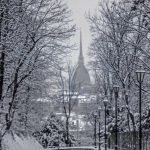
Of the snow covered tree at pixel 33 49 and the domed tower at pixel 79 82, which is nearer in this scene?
the snow covered tree at pixel 33 49

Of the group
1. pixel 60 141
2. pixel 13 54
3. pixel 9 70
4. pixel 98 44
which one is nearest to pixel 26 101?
pixel 98 44

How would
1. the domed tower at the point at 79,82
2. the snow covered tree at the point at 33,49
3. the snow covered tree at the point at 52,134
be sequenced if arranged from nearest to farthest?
1. the snow covered tree at the point at 33,49
2. the snow covered tree at the point at 52,134
3. the domed tower at the point at 79,82

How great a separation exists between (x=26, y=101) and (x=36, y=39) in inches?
421

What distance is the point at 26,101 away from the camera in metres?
33.7

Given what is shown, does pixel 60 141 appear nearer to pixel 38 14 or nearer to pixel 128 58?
pixel 128 58

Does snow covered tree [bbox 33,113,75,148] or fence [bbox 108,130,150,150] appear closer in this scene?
fence [bbox 108,130,150,150]

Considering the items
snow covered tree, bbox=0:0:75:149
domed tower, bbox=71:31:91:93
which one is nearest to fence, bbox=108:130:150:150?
snow covered tree, bbox=0:0:75:149

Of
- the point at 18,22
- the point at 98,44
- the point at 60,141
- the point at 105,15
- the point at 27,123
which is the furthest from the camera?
the point at 60,141

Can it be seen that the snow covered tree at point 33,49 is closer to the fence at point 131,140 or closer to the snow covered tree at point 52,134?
the fence at point 131,140

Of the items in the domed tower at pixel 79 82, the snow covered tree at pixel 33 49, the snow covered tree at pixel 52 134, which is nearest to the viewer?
the snow covered tree at pixel 33 49

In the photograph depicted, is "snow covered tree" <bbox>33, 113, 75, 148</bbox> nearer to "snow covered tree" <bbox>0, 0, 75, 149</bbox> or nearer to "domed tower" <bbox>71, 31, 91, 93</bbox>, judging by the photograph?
"domed tower" <bbox>71, 31, 91, 93</bbox>

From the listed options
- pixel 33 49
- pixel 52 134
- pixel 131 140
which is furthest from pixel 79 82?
pixel 33 49

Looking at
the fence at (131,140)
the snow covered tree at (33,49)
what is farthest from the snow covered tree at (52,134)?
the snow covered tree at (33,49)

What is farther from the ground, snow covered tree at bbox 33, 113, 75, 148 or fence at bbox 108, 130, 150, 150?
fence at bbox 108, 130, 150, 150
